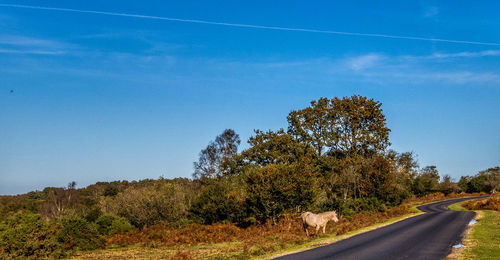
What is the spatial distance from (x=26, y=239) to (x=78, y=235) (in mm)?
5269

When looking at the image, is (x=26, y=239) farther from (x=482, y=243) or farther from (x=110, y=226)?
(x=482, y=243)

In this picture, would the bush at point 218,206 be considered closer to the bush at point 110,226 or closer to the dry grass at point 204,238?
the dry grass at point 204,238

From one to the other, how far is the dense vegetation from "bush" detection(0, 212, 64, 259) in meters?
0.05

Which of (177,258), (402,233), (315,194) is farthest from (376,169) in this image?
(177,258)

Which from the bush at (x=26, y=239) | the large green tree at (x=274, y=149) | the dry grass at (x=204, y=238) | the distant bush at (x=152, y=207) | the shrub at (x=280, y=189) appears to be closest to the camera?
the bush at (x=26, y=239)

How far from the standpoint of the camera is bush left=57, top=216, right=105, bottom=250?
24.0 meters

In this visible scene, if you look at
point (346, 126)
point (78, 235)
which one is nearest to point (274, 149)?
point (346, 126)

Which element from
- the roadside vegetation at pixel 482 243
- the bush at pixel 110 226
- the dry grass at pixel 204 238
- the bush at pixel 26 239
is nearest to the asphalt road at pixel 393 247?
the roadside vegetation at pixel 482 243

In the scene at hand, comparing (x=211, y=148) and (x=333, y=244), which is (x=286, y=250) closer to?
(x=333, y=244)

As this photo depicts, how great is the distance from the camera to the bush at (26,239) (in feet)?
62.0

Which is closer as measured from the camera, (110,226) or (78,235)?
(78,235)

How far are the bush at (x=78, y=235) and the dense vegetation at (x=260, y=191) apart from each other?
0.21 ft

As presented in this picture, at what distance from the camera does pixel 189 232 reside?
27.6 meters

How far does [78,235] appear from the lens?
2447 centimetres
